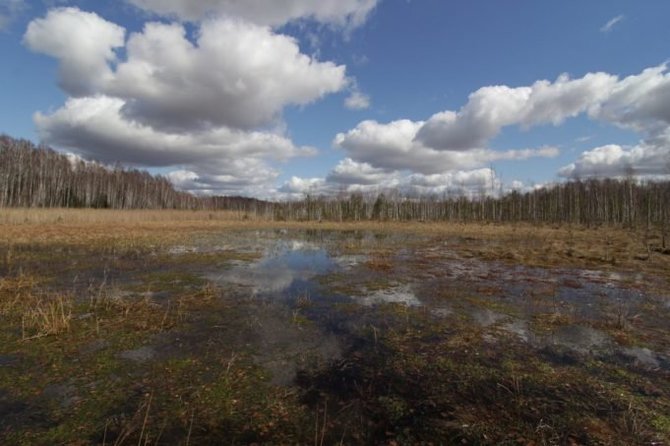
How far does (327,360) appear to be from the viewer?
5.87m

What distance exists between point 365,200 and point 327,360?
72.3m

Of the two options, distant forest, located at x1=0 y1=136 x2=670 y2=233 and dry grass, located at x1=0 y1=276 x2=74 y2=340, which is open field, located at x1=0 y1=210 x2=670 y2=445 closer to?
dry grass, located at x1=0 y1=276 x2=74 y2=340

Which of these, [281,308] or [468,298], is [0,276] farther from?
[468,298]

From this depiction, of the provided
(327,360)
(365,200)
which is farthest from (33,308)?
(365,200)

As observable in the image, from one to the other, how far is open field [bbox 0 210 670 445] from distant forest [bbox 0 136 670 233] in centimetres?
5795

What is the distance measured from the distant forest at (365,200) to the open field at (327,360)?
58.0m

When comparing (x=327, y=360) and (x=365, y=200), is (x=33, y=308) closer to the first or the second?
(x=327, y=360)

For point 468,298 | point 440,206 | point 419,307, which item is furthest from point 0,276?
point 440,206

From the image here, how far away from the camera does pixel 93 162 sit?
313 ft

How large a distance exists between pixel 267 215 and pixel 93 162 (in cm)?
6334

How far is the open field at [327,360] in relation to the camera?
13.2ft

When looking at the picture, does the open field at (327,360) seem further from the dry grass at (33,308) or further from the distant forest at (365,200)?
the distant forest at (365,200)


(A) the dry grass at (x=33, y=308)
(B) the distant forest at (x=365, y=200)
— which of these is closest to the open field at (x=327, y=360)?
(A) the dry grass at (x=33, y=308)

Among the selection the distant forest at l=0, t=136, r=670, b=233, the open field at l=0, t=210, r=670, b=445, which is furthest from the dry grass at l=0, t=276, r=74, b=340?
the distant forest at l=0, t=136, r=670, b=233
